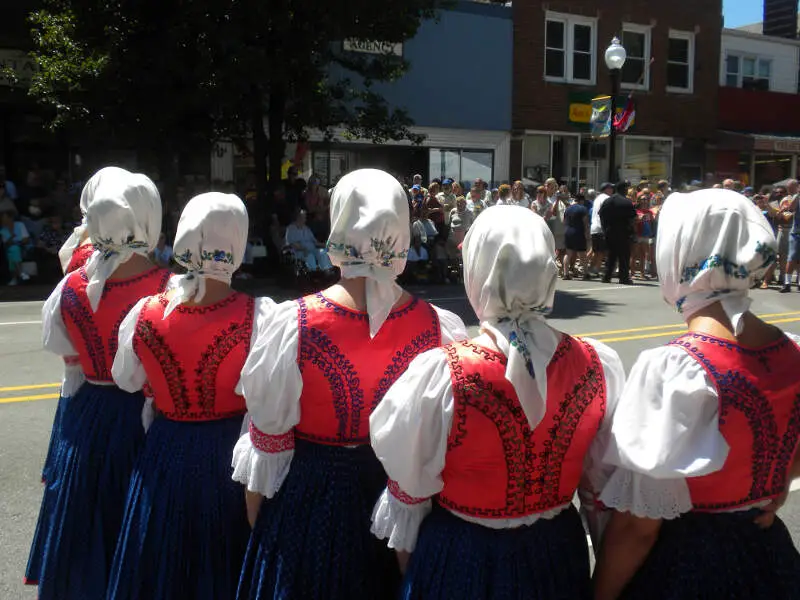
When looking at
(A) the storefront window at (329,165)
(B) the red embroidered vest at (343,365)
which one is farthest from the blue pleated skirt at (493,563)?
(A) the storefront window at (329,165)

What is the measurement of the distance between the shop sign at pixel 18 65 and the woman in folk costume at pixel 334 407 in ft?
51.0

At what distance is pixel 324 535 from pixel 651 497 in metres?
0.99

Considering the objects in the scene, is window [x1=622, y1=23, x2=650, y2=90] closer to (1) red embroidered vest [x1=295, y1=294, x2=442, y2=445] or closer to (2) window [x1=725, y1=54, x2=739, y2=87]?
(2) window [x1=725, y1=54, x2=739, y2=87]

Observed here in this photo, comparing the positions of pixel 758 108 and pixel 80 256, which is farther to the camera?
pixel 758 108

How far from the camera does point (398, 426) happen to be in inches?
77.6

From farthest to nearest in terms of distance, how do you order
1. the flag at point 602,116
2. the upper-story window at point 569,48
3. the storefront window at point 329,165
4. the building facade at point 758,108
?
the building facade at point 758,108, the upper-story window at point 569,48, the storefront window at point 329,165, the flag at point 602,116

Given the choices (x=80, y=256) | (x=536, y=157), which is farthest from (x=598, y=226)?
(x=80, y=256)

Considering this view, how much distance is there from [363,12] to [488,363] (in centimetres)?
1275

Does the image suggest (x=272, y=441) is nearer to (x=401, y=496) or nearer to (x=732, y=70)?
(x=401, y=496)

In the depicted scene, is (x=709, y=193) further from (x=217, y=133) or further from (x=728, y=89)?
(x=728, y=89)

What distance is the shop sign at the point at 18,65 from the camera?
15578 mm

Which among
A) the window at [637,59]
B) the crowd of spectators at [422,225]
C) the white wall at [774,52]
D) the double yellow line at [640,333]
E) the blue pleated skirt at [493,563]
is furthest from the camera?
the white wall at [774,52]

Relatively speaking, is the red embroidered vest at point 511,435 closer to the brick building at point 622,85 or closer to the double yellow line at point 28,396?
the double yellow line at point 28,396

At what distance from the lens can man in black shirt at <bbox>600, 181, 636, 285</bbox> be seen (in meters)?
14.7
